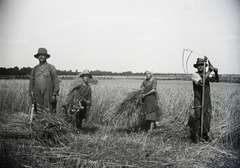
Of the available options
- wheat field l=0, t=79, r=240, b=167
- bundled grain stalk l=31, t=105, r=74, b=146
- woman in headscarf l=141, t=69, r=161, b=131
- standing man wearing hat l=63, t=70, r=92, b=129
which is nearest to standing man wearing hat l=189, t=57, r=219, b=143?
wheat field l=0, t=79, r=240, b=167

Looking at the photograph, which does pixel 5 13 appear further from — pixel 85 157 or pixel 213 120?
pixel 213 120

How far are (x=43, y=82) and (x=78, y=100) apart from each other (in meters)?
0.75

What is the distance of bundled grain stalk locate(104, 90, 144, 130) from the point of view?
473cm

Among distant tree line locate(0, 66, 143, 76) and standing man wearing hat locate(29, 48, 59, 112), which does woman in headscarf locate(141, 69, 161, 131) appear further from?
standing man wearing hat locate(29, 48, 59, 112)

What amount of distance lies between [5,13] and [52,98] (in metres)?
1.91

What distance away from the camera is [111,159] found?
349 cm

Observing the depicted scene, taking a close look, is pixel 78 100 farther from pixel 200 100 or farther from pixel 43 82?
pixel 200 100

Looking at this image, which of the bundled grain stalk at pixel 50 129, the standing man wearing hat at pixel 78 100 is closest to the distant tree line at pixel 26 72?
the standing man wearing hat at pixel 78 100

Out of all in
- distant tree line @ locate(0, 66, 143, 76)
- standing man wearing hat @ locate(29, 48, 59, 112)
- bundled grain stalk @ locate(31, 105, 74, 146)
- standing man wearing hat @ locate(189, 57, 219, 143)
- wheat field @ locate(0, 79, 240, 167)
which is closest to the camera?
wheat field @ locate(0, 79, 240, 167)

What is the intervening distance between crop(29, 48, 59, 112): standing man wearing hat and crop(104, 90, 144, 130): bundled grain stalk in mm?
1237

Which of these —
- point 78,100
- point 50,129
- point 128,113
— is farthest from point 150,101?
point 50,129

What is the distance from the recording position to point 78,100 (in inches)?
177

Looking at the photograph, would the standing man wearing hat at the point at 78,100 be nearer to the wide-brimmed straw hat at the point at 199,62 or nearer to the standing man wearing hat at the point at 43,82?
the standing man wearing hat at the point at 43,82

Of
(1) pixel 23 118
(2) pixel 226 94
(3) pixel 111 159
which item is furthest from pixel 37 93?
(2) pixel 226 94
